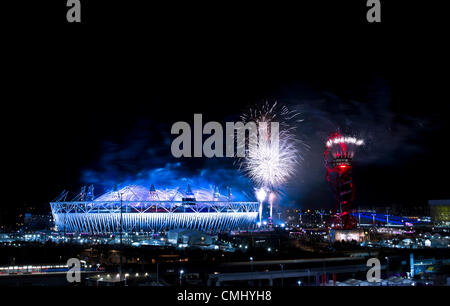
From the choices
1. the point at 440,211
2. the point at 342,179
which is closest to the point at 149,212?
the point at 342,179

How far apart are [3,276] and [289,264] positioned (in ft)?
70.1

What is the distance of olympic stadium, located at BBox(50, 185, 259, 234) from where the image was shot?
8012cm

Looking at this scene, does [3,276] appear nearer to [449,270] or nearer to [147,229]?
[449,270]

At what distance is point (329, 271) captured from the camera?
33750 mm

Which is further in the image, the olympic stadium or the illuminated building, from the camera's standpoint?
the illuminated building

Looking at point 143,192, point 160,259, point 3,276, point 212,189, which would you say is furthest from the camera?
point 212,189

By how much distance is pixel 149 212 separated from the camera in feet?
267

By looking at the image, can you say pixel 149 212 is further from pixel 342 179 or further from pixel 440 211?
pixel 440 211

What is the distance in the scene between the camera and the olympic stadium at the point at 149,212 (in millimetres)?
80125

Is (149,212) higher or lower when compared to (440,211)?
higher

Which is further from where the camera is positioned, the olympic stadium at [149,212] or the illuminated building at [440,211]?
the illuminated building at [440,211]

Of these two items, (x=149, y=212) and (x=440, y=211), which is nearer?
(x=149, y=212)
